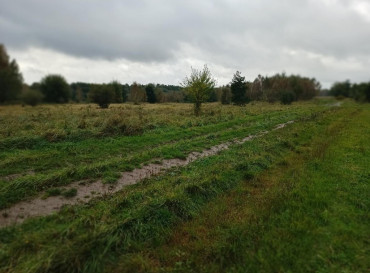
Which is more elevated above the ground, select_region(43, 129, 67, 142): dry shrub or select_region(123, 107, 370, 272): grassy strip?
select_region(43, 129, 67, 142): dry shrub

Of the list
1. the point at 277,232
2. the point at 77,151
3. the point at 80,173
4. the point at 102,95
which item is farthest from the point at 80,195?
the point at 102,95

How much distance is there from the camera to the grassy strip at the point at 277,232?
4.51 meters

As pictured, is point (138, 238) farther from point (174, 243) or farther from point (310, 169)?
point (310, 169)

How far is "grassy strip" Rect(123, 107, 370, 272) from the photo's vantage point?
451 centimetres

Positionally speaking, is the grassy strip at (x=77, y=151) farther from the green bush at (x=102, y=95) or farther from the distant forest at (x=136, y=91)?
the green bush at (x=102, y=95)

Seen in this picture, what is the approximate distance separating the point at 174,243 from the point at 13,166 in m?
7.06

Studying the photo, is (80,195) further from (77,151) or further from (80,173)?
(77,151)

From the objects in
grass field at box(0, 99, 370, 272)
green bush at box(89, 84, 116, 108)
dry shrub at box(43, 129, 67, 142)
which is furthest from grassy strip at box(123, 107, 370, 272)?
green bush at box(89, 84, 116, 108)

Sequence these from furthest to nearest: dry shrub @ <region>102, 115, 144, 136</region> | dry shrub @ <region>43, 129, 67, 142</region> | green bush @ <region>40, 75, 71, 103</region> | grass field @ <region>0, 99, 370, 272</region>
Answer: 1. dry shrub @ <region>102, 115, 144, 136</region>
2. dry shrub @ <region>43, 129, 67, 142</region>
3. green bush @ <region>40, 75, 71, 103</region>
4. grass field @ <region>0, 99, 370, 272</region>

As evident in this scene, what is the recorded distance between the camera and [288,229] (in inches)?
215

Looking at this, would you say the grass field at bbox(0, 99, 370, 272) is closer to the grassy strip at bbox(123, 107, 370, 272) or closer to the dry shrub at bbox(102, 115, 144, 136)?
the grassy strip at bbox(123, 107, 370, 272)

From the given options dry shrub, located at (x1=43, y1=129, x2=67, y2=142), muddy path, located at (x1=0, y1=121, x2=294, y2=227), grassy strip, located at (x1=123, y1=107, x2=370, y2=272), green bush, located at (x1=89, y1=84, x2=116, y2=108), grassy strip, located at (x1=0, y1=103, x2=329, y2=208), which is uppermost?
green bush, located at (x1=89, y1=84, x2=116, y2=108)

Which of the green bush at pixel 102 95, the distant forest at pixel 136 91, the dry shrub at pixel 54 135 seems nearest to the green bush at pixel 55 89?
the distant forest at pixel 136 91

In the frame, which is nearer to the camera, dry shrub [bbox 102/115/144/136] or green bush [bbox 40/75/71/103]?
green bush [bbox 40/75/71/103]
